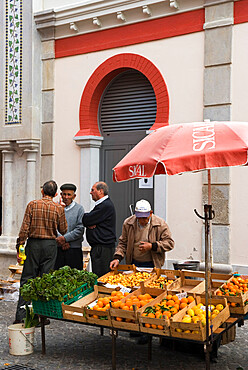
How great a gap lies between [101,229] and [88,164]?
2802mm

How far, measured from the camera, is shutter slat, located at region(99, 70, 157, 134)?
9.56m

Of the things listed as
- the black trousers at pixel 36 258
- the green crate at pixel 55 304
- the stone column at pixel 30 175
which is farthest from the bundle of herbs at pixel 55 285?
the stone column at pixel 30 175

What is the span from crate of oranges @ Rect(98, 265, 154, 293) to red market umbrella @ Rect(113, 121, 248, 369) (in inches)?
59.9

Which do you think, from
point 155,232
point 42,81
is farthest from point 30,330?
point 42,81

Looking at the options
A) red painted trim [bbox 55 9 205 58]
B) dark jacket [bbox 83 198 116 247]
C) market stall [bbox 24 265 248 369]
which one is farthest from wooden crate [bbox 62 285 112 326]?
red painted trim [bbox 55 9 205 58]

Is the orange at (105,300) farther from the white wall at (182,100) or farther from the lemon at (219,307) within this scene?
the white wall at (182,100)

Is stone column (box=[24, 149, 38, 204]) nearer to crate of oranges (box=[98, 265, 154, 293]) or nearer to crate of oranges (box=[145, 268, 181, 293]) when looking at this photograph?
crate of oranges (box=[98, 265, 154, 293])

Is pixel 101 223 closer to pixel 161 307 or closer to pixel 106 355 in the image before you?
pixel 106 355

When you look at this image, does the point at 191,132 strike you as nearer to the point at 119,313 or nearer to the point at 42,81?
the point at 119,313

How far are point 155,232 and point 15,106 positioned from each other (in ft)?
17.2

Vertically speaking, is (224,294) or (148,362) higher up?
(224,294)

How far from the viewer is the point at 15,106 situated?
10.8m

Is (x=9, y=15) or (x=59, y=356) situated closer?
(x=59, y=356)

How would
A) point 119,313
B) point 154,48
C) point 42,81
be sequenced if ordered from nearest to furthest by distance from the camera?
point 119,313
point 154,48
point 42,81
